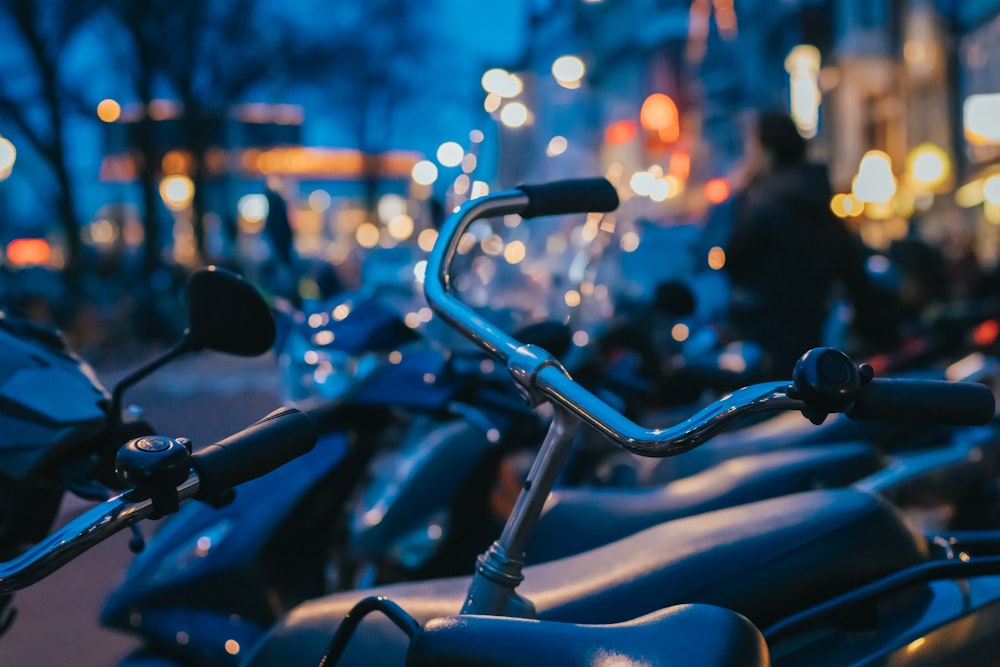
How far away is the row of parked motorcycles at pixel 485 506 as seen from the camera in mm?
1257

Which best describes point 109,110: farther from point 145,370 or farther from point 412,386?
point 145,370

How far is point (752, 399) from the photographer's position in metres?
1.29

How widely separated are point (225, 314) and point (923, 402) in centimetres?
115

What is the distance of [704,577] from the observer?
1671 millimetres

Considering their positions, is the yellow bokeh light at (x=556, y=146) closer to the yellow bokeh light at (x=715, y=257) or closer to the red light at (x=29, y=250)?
the yellow bokeh light at (x=715, y=257)

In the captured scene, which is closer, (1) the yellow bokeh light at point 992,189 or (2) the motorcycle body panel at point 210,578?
(2) the motorcycle body panel at point 210,578

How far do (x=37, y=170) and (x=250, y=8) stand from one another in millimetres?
6696

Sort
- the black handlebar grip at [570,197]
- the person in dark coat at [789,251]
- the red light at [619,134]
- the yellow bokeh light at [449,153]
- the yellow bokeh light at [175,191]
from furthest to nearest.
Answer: the yellow bokeh light at [175,191], the red light at [619,134], the yellow bokeh light at [449,153], the person in dark coat at [789,251], the black handlebar grip at [570,197]

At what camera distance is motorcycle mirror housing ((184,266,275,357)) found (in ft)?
6.10

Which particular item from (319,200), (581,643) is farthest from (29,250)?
(581,643)

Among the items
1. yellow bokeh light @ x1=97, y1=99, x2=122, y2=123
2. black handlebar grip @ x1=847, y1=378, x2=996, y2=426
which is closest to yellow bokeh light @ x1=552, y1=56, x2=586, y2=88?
black handlebar grip @ x1=847, y1=378, x2=996, y2=426

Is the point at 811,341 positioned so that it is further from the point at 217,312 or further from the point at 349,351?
the point at 217,312

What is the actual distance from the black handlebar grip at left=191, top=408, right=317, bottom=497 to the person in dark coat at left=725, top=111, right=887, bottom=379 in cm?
351

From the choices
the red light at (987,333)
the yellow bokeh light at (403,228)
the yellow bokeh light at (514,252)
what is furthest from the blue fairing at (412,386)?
the yellow bokeh light at (403,228)
